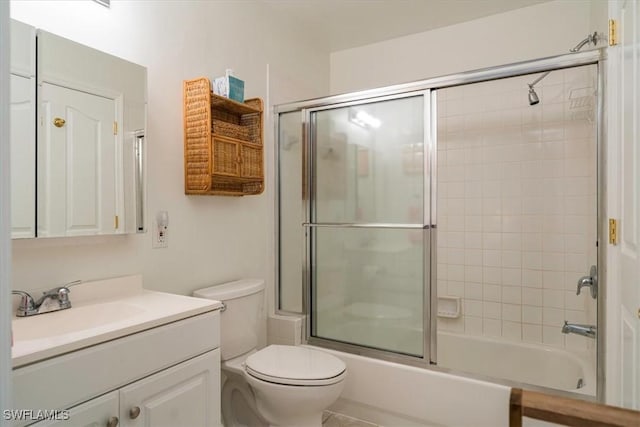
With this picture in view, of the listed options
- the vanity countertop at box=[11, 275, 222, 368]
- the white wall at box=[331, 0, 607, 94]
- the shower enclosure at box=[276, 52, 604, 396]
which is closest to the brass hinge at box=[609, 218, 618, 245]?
the shower enclosure at box=[276, 52, 604, 396]

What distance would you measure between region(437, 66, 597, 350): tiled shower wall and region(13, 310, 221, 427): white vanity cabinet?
6.55ft

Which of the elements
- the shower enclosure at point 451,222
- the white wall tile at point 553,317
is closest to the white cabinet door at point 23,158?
the shower enclosure at point 451,222

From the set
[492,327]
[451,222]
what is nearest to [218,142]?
[451,222]

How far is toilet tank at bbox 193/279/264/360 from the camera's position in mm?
1907

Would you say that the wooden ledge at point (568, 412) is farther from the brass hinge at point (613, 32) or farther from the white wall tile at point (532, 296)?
the white wall tile at point (532, 296)

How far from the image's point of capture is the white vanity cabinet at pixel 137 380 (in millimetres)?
962

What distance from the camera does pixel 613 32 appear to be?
143 centimetres

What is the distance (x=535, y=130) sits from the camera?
Result: 2.57 m

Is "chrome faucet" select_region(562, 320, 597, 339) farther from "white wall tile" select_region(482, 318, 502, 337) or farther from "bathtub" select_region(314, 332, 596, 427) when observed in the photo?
"white wall tile" select_region(482, 318, 502, 337)

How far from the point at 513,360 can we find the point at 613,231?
1.47 metres

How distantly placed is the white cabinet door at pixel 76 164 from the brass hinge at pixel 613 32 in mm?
1978

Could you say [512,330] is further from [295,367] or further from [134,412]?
[134,412]

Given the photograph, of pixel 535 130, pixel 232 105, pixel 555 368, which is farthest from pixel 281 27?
pixel 555 368

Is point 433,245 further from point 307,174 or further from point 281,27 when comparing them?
point 281,27
